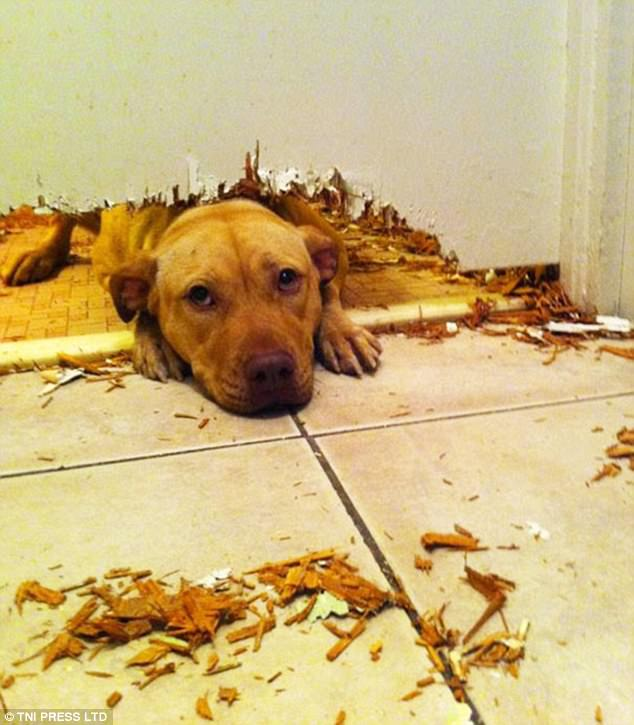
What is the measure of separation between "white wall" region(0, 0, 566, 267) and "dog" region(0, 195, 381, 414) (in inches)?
8.7

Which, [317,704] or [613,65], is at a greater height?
[613,65]

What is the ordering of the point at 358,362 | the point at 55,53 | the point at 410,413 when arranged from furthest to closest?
the point at 358,362, the point at 55,53, the point at 410,413

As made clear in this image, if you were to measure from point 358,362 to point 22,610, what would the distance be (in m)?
1.32

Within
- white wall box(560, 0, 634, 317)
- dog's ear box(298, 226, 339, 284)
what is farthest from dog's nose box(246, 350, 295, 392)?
white wall box(560, 0, 634, 317)

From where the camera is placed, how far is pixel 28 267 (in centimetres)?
362

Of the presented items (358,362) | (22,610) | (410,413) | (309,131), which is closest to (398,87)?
(309,131)

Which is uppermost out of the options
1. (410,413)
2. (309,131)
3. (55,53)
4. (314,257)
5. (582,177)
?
(55,53)

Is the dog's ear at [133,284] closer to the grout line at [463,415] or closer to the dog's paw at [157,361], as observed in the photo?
the dog's paw at [157,361]

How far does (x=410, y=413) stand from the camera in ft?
6.73

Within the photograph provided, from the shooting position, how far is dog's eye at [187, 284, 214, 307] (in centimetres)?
229

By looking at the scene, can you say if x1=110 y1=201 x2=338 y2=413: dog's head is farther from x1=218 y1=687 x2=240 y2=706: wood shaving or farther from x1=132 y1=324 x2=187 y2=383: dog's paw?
x1=218 y1=687 x2=240 y2=706: wood shaving

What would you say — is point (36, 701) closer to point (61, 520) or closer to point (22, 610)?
point (22, 610)

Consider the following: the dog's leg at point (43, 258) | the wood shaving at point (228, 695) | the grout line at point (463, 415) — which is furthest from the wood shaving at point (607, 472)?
the dog's leg at point (43, 258)

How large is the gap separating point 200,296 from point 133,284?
13.1 inches
